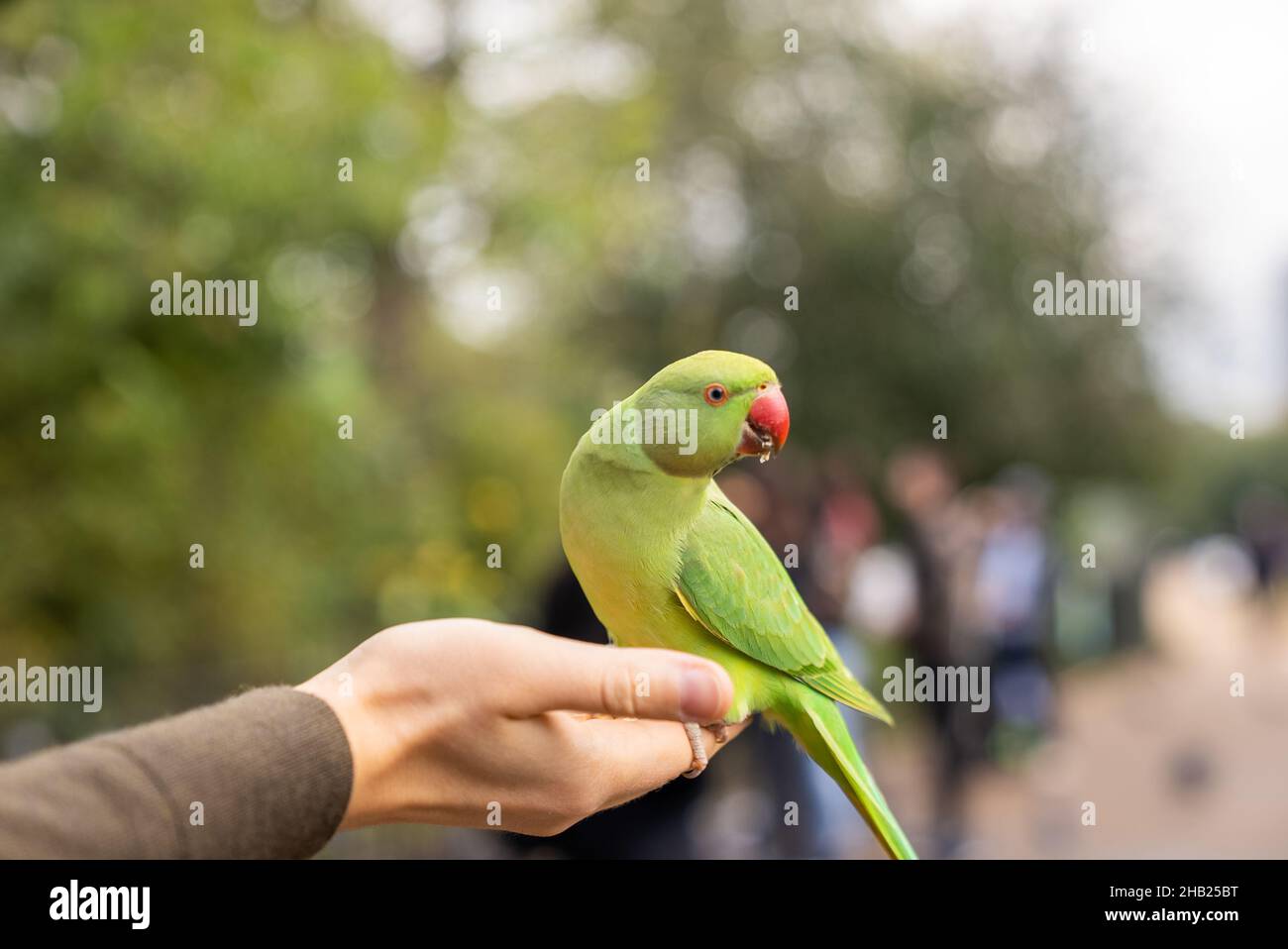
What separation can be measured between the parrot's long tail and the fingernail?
0.60 metres

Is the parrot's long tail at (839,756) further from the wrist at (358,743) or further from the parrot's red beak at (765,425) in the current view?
the wrist at (358,743)

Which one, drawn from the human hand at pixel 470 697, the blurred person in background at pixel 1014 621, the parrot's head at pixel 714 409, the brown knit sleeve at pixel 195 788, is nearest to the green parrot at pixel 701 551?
the parrot's head at pixel 714 409

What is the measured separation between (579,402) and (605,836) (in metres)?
3.55

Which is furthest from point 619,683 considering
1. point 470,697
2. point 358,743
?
point 358,743

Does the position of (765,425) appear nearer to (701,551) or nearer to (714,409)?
(714,409)

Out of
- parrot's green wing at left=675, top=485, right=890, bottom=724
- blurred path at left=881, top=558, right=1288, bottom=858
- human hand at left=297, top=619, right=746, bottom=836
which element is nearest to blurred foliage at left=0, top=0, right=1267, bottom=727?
parrot's green wing at left=675, top=485, right=890, bottom=724

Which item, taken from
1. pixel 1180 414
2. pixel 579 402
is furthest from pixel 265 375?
pixel 1180 414

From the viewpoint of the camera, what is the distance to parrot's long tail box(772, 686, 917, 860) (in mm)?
2162

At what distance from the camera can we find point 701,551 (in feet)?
6.86

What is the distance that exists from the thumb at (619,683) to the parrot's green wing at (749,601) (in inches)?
13.8

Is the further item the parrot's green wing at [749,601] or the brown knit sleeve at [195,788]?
the parrot's green wing at [749,601]

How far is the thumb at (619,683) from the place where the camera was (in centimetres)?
170

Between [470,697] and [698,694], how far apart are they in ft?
1.18
